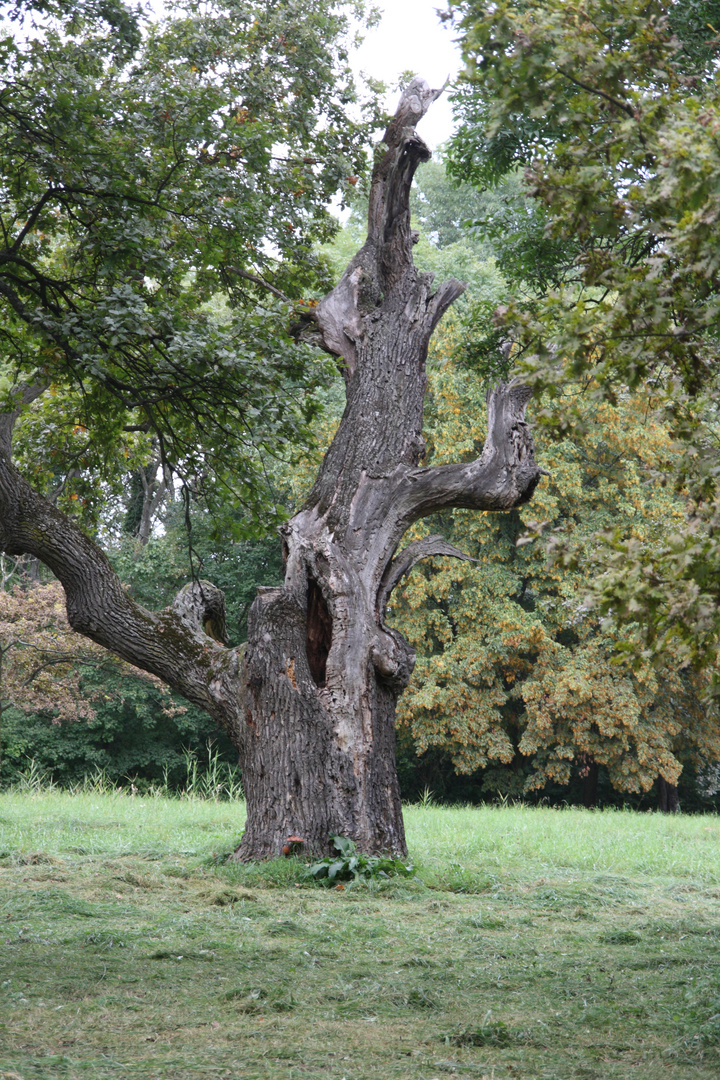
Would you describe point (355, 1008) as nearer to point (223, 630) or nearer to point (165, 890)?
point (165, 890)

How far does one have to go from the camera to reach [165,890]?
6840mm

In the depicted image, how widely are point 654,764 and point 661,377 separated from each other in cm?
1888

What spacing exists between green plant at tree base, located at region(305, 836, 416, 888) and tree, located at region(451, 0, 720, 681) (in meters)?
4.41

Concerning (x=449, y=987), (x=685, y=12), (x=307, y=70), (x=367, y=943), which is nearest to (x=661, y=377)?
(x=449, y=987)

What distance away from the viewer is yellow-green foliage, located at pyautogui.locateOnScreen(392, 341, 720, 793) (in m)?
20.7

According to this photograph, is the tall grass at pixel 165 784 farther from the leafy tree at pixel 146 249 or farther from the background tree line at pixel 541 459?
the leafy tree at pixel 146 249

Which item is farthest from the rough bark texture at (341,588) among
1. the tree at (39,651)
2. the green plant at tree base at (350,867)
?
the tree at (39,651)

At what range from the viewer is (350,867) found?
711cm

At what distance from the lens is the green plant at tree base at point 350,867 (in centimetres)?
703

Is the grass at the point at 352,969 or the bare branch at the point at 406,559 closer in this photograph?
the grass at the point at 352,969

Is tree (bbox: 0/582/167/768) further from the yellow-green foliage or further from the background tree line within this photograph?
the yellow-green foliage

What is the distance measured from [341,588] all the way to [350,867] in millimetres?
2159

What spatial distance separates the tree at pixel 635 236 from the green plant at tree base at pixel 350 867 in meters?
4.41

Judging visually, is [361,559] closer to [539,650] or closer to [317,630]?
[317,630]
